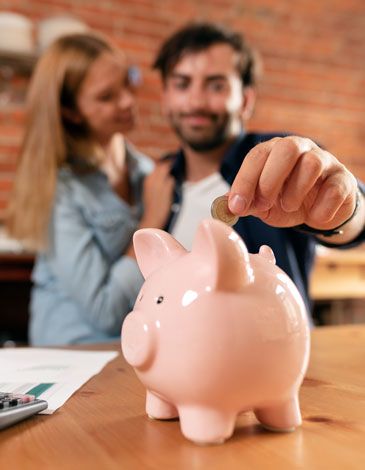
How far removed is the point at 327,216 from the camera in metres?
0.66

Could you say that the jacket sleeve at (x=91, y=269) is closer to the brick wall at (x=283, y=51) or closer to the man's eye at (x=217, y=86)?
the man's eye at (x=217, y=86)

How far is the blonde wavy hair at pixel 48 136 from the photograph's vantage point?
1.57 meters

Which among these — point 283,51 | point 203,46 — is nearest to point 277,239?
point 203,46

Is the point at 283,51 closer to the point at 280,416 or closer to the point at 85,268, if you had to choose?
the point at 85,268

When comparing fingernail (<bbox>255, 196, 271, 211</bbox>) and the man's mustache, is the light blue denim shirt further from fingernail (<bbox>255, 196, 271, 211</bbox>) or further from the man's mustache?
fingernail (<bbox>255, 196, 271, 211</bbox>)

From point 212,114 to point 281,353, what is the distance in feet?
4.25

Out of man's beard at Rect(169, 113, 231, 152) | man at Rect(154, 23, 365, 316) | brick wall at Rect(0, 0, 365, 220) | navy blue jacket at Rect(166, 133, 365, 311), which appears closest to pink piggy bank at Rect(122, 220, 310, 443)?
man at Rect(154, 23, 365, 316)

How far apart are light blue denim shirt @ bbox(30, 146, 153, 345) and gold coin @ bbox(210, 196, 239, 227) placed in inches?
35.5

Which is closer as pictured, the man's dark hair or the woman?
the woman

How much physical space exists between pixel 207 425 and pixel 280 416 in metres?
0.06

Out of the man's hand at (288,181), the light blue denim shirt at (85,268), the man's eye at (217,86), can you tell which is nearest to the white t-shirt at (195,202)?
the light blue denim shirt at (85,268)

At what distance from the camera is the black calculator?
0.45 meters

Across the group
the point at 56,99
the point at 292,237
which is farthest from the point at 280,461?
the point at 56,99

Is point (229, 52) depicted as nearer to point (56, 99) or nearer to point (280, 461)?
point (56, 99)
